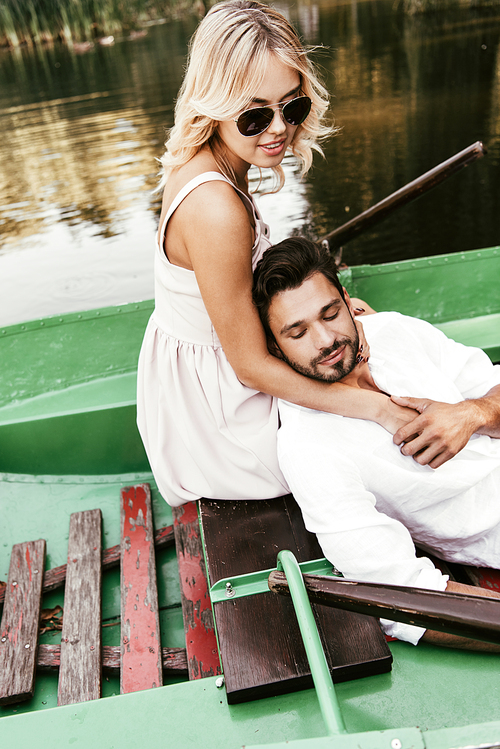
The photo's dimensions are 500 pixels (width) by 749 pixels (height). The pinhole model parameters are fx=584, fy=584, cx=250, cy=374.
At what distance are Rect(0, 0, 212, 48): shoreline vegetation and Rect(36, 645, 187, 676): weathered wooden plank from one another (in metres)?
24.8

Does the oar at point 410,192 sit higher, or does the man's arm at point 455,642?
the oar at point 410,192

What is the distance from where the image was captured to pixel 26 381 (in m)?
2.73

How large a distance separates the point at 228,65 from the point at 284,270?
51 cm

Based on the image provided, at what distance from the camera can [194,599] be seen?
1987mm

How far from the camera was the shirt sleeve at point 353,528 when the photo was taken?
4.38 ft

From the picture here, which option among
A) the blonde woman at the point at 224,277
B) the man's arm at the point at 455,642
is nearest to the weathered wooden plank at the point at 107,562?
the blonde woman at the point at 224,277

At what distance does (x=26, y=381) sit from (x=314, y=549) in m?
1.69

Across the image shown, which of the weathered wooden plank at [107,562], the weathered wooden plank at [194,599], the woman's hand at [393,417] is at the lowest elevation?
the weathered wooden plank at [107,562]

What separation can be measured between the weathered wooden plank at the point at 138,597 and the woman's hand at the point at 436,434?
1.06 meters

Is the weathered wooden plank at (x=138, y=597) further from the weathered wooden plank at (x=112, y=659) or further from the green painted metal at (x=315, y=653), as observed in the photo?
the green painted metal at (x=315, y=653)

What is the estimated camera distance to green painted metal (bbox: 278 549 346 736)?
0.96 m

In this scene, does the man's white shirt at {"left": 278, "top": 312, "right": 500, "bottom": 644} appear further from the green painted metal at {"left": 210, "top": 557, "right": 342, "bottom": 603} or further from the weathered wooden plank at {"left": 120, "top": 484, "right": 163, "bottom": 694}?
the weathered wooden plank at {"left": 120, "top": 484, "right": 163, "bottom": 694}

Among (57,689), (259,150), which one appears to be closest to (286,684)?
(57,689)

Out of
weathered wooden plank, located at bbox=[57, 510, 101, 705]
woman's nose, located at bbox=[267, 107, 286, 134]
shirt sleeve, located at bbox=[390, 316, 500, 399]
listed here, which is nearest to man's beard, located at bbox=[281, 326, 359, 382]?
shirt sleeve, located at bbox=[390, 316, 500, 399]
